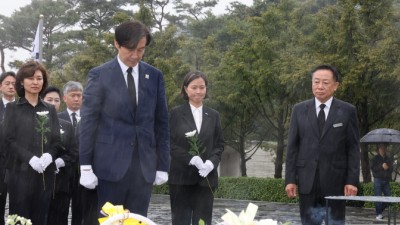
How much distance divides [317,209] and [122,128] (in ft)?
6.47

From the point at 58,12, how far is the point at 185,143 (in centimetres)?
3428

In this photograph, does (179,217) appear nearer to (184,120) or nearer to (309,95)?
(184,120)

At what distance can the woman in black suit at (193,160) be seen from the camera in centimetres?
677

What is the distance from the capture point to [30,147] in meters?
6.14

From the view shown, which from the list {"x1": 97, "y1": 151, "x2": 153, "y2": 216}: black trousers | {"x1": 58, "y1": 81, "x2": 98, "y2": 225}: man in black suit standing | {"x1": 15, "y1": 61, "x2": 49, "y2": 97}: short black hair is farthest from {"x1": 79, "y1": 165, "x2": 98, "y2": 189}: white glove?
{"x1": 58, "y1": 81, "x2": 98, "y2": 225}: man in black suit standing

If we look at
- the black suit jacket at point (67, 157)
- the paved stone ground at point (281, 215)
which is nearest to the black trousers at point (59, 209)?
the black suit jacket at point (67, 157)

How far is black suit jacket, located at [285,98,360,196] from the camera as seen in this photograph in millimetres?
6184

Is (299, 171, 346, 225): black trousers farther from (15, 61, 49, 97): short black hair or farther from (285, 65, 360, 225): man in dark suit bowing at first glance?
(15, 61, 49, 97): short black hair

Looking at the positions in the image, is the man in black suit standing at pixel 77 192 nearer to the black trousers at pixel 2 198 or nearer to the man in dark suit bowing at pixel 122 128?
the black trousers at pixel 2 198

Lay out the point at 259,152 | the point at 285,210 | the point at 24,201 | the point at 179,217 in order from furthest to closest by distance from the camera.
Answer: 1. the point at 259,152
2. the point at 285,210
3. the point at 179,217
4. the point at 24,201

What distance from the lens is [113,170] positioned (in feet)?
16.4

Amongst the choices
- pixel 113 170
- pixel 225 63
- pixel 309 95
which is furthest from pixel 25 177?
pixel 225 63

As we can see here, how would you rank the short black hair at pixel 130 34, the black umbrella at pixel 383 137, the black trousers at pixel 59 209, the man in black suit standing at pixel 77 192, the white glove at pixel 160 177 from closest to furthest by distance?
1. the short black hair at pixel 130 34
2. the white glove at pixel 160 177
3. the man in black suit standing at pixel 77 192
4. the black trousers at pixel 59 209
5. the black umbrella at pixel 383 137

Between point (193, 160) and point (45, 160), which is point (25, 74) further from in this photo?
point (193, 160)
